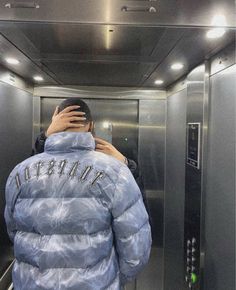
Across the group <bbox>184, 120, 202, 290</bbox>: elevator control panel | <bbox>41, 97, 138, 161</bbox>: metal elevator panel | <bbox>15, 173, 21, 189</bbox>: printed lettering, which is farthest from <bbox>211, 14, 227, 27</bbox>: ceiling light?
<bbox>41, 97, 138, 161</bbox>: metal elevator panel

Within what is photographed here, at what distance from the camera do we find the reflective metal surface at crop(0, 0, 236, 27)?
971 millimetres

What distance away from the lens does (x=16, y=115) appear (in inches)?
81.9

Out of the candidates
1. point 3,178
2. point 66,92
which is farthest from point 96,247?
point 66,92

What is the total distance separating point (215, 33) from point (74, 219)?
2.73 ft

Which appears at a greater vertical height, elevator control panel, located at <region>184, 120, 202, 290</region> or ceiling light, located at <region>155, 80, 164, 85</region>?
ceiling light, located at <region>155, 80, 164, 85</region>

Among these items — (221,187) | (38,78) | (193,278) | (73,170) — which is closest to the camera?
(73,170)

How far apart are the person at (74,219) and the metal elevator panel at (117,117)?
1185 millimetres

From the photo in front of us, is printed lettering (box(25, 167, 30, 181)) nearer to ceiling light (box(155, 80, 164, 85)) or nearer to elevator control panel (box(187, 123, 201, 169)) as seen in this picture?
elevator control panel (box(187, 123, 201, 169))

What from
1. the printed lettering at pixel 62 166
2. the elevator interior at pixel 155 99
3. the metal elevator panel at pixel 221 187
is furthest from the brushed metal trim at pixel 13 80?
the metal elevator panel at pixel 221 187

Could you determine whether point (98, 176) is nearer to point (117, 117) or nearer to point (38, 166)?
point (38, 166)

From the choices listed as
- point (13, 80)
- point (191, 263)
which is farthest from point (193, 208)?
point (13, 80)

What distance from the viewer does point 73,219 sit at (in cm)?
106

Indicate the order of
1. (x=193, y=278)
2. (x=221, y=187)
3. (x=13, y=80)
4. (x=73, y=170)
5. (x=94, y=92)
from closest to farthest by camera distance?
(x=73, y=170)
(x=221, y=187)
(x=193, y=278)
(x=13, y=80)
(x=94, y=92)

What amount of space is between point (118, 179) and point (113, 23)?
0.53 m
